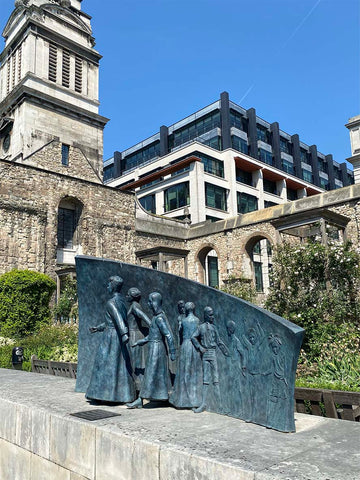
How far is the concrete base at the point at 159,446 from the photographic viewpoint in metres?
2.64

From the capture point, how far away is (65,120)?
27.4m

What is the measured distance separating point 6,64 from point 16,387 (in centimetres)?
3040

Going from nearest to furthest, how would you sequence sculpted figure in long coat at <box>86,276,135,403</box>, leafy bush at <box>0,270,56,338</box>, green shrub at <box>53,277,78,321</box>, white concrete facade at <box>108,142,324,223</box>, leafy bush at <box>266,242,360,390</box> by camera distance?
sculpted figure in long coat at <box>86,276,135,403</box> → leafy bush at <box>266,242,360,390</box> → leafy bush at <box>0,270,56,338</box> → green shrub at <box>53,277,78,321</box> → white concrete facade at <box>108,142,324,223</box>

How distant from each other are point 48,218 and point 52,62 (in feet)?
Result: 49.5

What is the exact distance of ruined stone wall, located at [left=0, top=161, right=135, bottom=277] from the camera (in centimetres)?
1731

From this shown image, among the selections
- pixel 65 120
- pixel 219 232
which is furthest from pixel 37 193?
pixel 65 120

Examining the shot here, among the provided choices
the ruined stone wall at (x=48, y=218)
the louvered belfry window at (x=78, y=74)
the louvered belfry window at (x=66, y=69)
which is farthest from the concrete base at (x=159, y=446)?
the louvered belfry window at (x=78, y=74)

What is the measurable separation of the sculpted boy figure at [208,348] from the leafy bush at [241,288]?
10.3m

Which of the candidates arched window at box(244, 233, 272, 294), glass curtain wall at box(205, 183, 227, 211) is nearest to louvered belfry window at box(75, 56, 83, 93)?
glass curtain wall at box(205, 183, 227, 211)

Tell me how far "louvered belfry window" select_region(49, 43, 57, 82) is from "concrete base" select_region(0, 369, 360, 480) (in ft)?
89.6

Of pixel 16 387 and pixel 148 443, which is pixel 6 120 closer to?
pixel 16 387

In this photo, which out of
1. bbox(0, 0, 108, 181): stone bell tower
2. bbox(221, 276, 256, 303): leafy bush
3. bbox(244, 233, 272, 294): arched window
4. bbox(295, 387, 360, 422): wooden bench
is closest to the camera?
bbox(295, 387, 360, 422): wooden bench

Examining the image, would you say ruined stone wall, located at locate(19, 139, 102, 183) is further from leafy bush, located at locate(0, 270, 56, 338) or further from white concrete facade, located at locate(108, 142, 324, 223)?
white concrete facade, located at locate(108, 142, 324, 223)

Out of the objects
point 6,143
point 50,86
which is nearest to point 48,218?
point 6,143
